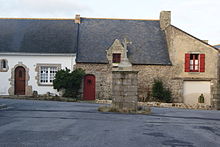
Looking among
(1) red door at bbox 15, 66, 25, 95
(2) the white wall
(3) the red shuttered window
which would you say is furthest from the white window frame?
(3) the red shuttered window

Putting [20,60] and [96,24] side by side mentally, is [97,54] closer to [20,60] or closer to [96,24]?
[96,24]

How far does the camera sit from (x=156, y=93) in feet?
74.9

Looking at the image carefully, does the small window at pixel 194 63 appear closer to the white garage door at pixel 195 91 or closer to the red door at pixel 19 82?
the white garage door at pixel 195 91

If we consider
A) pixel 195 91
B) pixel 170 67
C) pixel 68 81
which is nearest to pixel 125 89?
pixel 68 81

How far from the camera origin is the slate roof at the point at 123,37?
24.0 meters

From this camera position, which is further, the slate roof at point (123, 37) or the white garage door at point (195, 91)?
the slate roof at point (123, 37)

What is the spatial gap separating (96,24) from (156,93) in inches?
337

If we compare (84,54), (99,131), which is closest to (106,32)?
(84,54)

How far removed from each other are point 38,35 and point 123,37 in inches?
283

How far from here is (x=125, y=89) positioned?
12.5 meters

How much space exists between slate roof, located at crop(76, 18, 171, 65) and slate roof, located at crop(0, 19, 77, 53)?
1044mm

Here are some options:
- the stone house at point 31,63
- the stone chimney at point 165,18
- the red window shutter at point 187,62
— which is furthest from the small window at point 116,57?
the red window shutter at point 187,62

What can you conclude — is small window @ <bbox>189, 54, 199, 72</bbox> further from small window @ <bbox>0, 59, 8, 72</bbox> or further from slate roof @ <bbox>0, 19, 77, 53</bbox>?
small window @ <bbox>0, 59, 8, 72</bbox>

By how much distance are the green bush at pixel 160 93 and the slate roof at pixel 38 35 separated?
699cm
